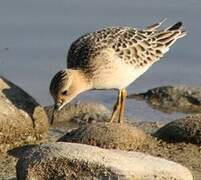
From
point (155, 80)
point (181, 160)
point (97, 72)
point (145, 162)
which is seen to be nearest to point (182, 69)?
point (155, 80)

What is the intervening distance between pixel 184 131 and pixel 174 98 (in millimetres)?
2719

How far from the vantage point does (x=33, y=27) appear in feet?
44.7

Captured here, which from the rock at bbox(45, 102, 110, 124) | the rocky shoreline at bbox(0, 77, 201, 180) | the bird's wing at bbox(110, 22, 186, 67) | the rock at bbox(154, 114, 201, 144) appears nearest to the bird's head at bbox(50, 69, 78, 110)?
the rocky shoreline at bbox(0, 77, 201, 180)

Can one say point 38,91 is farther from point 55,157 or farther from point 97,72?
point 55,157

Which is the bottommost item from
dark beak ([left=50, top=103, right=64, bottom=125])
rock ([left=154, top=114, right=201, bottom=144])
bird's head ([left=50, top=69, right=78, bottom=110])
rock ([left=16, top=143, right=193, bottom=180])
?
rock ([left=154, top=114, right=201, bottom=144])

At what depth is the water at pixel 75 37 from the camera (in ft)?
40.9

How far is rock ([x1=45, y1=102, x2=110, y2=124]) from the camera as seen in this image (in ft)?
36.9

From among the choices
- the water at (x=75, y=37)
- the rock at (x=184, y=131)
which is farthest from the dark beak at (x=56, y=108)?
the water at (x=75, y=37)

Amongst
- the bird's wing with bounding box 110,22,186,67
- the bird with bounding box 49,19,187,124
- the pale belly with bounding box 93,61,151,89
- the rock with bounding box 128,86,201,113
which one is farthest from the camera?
the rock with bounding box 128,86,201,113

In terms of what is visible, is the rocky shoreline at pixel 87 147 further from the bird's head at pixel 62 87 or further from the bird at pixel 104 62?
the bird at pixel 104 62

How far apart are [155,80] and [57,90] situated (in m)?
3.31

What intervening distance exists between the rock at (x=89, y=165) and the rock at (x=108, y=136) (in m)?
1.55

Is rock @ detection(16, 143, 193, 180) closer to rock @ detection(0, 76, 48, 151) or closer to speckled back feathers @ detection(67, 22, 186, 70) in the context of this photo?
rock @ detection(0, 76, 48, 151)

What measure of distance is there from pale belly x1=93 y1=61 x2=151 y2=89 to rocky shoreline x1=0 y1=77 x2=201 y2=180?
666 millimetres
